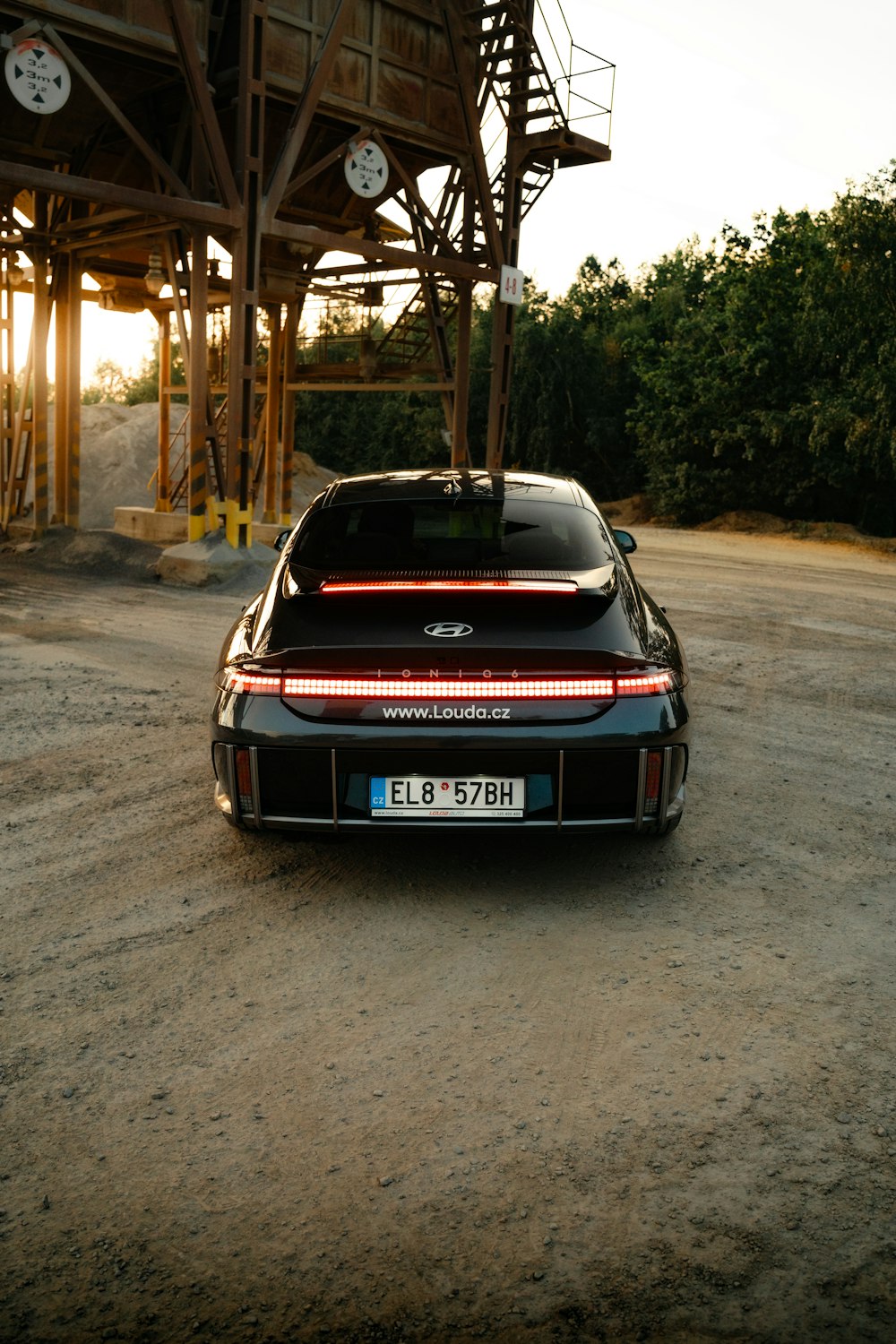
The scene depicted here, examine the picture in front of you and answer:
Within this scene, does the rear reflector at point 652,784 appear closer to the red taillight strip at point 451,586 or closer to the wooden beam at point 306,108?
the red taillight strip at point 451,586

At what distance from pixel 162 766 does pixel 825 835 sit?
320cm

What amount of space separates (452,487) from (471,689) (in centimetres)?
154

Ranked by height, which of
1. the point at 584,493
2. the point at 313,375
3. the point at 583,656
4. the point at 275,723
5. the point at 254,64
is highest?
the point at 254,64

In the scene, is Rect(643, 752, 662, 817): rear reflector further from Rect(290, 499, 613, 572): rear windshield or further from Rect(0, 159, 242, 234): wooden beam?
Rect(0, 159, 242, 234): wooden beam

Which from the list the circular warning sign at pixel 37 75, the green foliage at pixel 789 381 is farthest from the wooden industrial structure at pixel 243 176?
the green foliage at pixel 789 381

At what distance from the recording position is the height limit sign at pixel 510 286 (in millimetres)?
17031

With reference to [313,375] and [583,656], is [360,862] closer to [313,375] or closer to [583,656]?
[583,656]

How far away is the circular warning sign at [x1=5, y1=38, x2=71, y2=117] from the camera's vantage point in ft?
38.7

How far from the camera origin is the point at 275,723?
3.75 m

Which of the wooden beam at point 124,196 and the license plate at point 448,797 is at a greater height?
the wooden beam at point 124,196

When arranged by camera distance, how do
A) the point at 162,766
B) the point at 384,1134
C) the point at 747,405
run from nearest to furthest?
the point at 384,1134
the point at 162,766
the point at 747,405

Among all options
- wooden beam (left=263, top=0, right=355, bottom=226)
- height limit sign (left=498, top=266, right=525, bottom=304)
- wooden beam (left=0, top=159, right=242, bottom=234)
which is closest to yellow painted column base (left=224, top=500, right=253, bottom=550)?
wooden beam (left=0, top=159, right=242, bottom=234)

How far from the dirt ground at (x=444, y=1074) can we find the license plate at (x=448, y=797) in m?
0.38

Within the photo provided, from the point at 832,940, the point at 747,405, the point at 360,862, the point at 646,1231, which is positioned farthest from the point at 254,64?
the point at 747,405
